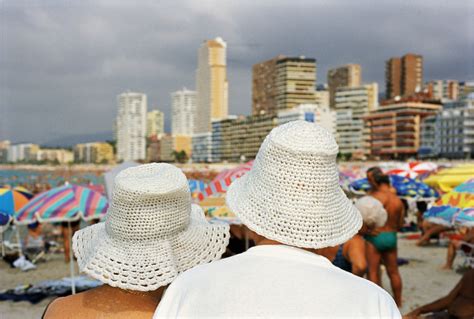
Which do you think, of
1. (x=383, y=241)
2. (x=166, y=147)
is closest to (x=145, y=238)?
(x=383, y=241)

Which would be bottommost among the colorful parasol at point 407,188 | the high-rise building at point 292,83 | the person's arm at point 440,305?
the person's arm at point 440,305

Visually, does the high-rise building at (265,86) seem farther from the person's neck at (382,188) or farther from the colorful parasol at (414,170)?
the person's neck at (382,188)

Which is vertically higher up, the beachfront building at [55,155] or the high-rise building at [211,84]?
the high-rise building at [211,84]

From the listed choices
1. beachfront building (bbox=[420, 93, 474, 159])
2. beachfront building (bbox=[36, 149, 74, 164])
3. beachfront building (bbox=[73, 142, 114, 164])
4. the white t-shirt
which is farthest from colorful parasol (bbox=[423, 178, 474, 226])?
beachfront building (bbox=[36, 149, 74, 164])

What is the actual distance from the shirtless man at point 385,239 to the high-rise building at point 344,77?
142 m

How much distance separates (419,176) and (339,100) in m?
92.8

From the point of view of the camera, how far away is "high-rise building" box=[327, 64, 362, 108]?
146250 mm

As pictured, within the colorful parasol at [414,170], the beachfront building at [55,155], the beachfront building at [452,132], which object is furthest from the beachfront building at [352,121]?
the beachfront building at [55,155]

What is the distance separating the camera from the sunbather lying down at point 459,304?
3.52m

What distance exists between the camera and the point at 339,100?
103 meters

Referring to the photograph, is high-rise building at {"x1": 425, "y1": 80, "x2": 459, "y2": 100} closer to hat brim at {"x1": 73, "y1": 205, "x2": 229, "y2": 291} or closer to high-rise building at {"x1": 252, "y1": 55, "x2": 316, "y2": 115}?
high-rise building at {"x1": 252, "y1": 55, "x2": 316, "y2": 115}

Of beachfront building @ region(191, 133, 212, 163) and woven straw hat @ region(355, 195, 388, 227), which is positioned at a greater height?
woven straw hat @ region(355, 195, 388, 227)

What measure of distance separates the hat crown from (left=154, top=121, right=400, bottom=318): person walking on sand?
11.8 inches

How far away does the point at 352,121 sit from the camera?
304 feet
